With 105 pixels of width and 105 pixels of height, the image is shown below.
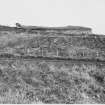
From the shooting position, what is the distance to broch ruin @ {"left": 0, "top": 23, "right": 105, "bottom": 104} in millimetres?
6352

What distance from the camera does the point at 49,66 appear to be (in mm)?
7672

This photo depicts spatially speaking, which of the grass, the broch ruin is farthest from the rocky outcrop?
the grass

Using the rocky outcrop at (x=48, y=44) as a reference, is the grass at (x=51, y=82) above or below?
below

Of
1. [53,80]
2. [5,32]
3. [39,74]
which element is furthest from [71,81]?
[5,32]

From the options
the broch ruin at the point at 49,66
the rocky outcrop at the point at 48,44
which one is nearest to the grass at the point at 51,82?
the broch ruin at the point at 49,66

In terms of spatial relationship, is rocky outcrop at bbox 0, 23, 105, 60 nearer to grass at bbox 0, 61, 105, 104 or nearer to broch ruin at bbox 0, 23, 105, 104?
broch ruin at bbox 0, 23, 105, 104

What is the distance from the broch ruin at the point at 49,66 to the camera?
6352 millimetres

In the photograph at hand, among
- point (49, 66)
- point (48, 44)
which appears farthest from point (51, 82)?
point (48, 44)

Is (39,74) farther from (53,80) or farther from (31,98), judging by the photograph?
(31,98)

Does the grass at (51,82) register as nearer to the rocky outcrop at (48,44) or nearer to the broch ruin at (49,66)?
the broch ruin at (49,66)

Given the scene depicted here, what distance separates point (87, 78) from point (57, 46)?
1.99 m

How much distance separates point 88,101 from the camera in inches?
242

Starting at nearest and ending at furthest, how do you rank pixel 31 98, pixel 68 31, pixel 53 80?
1. pixel 31 98
2. pixel 53 80
3. pixel 68 31

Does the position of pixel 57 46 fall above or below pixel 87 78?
above
